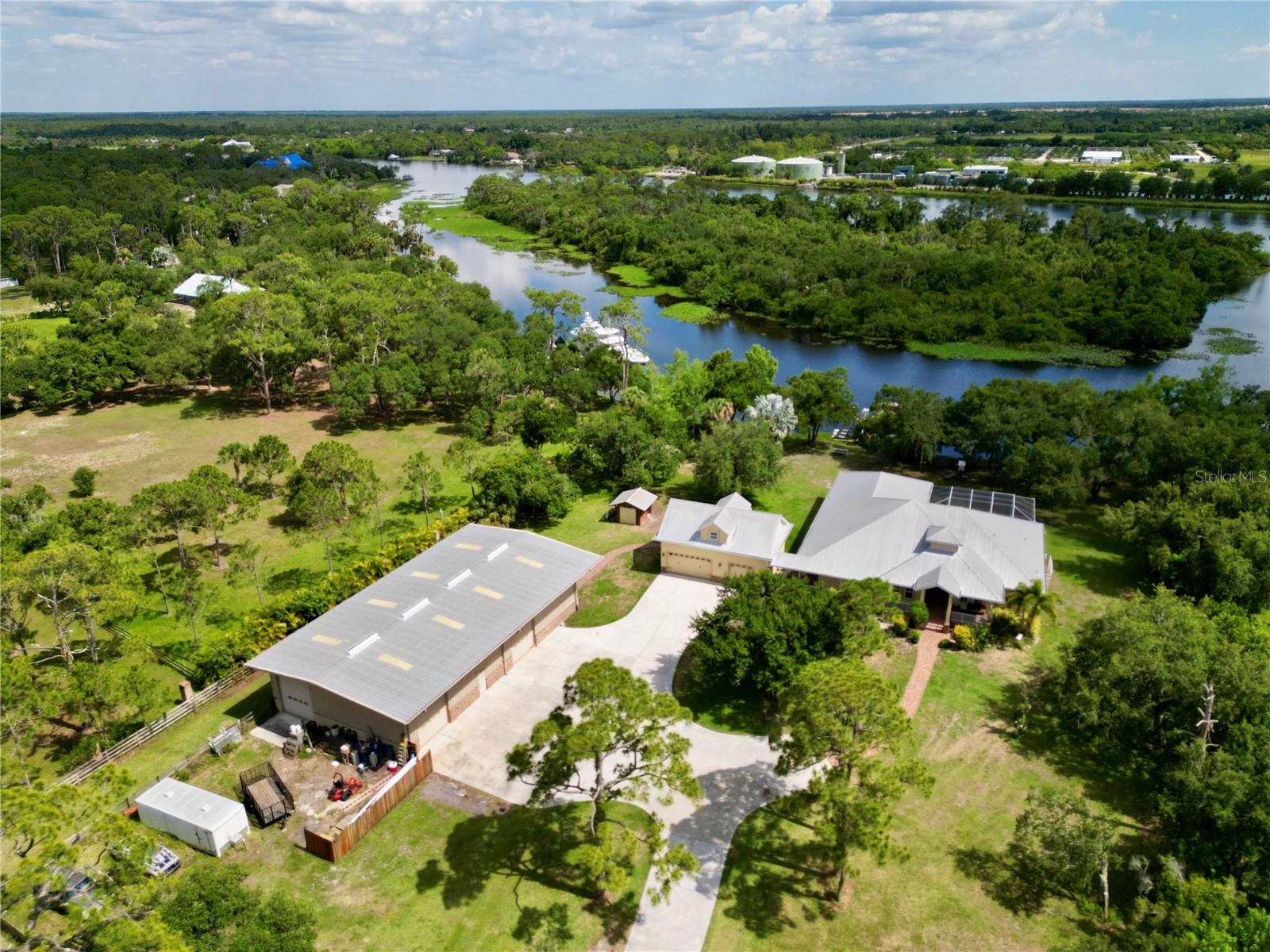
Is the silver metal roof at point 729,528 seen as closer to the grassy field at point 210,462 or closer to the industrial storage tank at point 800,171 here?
the grassy field at point 210,462

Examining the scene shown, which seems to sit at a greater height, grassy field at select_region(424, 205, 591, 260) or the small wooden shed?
grassy field at select_region(424, 205, 591, 260)

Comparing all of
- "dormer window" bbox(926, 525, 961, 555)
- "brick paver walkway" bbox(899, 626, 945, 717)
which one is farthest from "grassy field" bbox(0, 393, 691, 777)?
"dormer window" bbox(926, 525, 961, 555)

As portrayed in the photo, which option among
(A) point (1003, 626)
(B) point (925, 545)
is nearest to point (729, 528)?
(B) point (925, 545)

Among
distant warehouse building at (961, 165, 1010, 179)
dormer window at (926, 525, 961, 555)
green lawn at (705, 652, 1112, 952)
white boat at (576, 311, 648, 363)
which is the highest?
distant warehouse building at (961, 165, 1010, 179)

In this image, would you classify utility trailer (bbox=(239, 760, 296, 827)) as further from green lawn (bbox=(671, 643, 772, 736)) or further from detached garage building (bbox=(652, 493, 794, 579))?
detached garage building (bbox=(652, 493, 794, 579))

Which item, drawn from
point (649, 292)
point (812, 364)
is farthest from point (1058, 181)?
point (812, 364)
